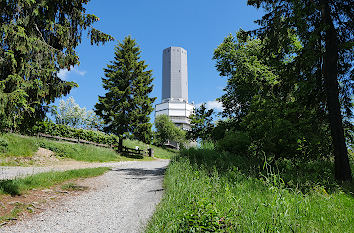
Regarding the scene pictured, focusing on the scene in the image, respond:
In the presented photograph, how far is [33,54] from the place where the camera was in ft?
16.3

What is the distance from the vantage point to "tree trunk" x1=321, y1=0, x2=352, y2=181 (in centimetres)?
734

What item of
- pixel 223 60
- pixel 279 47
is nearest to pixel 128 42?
pixel 223 60

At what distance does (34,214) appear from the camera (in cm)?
432

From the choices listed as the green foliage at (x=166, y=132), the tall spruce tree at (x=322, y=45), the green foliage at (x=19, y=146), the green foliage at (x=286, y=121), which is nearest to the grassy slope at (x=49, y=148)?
the green foliage at (x=19, y=146)

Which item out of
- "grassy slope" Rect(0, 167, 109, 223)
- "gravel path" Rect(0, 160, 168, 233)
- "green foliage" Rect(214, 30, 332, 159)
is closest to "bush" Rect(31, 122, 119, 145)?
"grassy slope" Rect(0, 167, 109, 223)

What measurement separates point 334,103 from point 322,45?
297 cm

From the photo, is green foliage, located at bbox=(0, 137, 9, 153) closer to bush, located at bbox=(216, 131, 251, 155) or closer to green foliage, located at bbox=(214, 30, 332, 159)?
bush, located at bbox=(216, 131, 251, 155)

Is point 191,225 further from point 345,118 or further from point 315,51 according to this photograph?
point 345,118

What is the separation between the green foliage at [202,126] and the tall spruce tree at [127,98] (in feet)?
34.0

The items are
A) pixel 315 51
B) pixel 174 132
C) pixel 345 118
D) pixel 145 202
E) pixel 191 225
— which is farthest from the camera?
pixel 174 132

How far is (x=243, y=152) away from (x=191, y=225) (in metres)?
8.42

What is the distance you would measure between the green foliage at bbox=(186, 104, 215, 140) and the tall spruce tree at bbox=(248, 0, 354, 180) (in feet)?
17.8

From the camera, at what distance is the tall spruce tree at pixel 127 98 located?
22.4 meters

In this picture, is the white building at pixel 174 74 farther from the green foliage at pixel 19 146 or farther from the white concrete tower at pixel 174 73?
the green foliage at pixel 19 146
